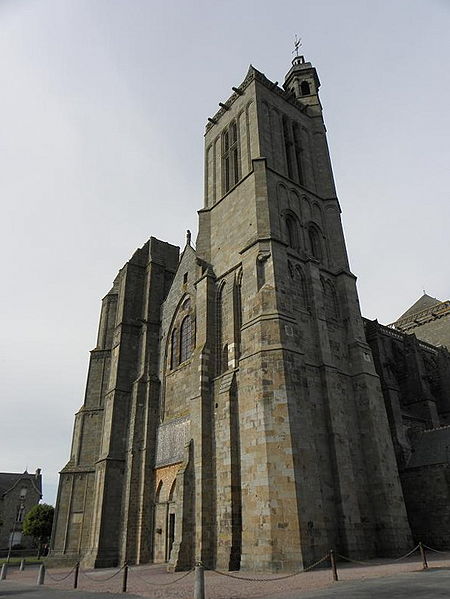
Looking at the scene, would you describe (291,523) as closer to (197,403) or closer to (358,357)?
(197,403)

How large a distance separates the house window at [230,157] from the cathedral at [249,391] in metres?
0.13

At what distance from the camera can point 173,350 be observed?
2502 centimetres

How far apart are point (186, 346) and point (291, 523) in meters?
12.1

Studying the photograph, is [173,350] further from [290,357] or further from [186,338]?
[290,357]

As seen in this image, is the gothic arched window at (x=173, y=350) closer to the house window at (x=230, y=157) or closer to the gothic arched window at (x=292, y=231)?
the gothic arched window at (x=292, y=231)

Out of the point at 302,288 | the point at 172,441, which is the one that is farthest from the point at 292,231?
the point at 172,441

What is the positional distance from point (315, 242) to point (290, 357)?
30.0 ft

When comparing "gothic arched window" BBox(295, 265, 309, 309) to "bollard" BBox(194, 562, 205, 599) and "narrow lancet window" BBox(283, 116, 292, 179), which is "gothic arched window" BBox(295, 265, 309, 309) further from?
"bollard" BBox(194, 562, 205, 599)

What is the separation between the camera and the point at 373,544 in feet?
54.2

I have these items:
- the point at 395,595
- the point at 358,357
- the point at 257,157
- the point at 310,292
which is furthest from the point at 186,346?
the point at 395,595

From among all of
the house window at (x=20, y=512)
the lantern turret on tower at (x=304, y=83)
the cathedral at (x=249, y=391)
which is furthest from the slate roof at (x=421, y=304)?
the house window at (x=20, y=512)

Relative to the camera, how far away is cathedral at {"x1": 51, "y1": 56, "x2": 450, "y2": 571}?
15.5m

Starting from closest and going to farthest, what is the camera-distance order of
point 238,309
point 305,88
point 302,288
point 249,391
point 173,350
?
1. point 249,391
2. point 238,309
3. point 302,288
4. point 173,350
5. point 305,88

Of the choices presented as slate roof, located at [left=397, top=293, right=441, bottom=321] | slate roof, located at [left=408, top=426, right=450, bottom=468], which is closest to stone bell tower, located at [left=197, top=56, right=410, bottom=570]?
slate roof, located at [left=408, top=426, right=450, bottom=468]
